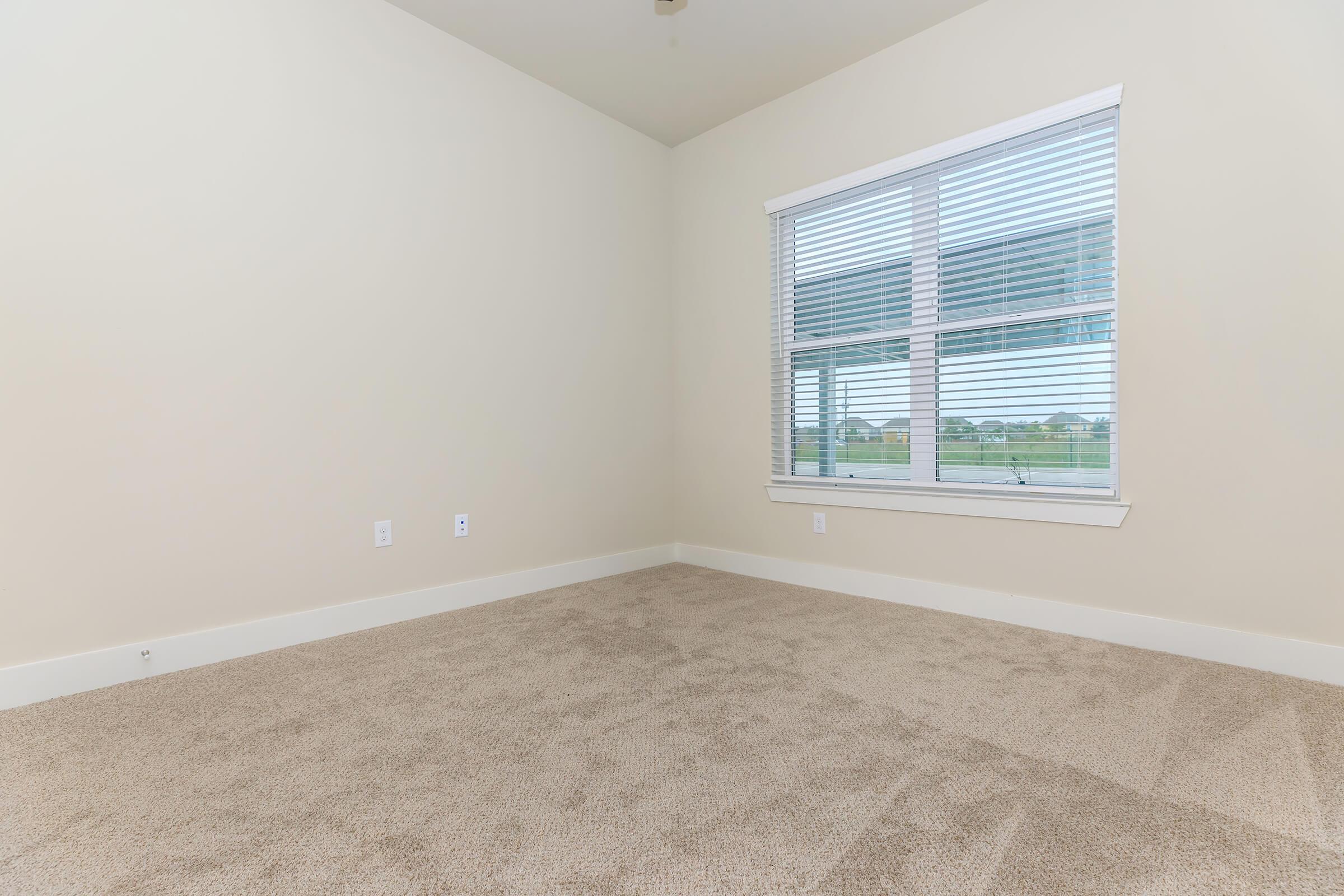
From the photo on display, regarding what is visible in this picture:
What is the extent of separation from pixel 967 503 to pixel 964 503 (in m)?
0.01

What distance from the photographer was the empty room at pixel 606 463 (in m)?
1.35

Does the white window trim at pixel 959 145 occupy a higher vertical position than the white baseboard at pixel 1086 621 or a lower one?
higher

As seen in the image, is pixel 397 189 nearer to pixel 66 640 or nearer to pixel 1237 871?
pixel 66 640

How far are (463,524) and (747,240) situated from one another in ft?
7.46

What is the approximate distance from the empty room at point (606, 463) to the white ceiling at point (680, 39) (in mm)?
29

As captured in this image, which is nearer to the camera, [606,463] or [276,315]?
[276,315]

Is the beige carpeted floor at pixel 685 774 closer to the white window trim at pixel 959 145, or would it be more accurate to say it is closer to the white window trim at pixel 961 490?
the white window trim at pixel 961 490

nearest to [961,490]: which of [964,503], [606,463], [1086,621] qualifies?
[964,503]

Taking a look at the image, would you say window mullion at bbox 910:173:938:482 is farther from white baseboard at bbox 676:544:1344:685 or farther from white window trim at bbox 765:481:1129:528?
white baseboard at bbox 676:544:1344:685

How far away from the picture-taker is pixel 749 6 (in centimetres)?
273

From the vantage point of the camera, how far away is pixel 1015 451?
2.73 meters

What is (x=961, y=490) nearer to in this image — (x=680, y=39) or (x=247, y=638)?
(x=680, y=39)

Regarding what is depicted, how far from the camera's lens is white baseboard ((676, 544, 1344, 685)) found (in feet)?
6.86

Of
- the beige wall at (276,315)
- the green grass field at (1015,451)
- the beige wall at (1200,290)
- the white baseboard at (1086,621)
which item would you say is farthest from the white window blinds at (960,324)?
the beige wall at (276,315)
